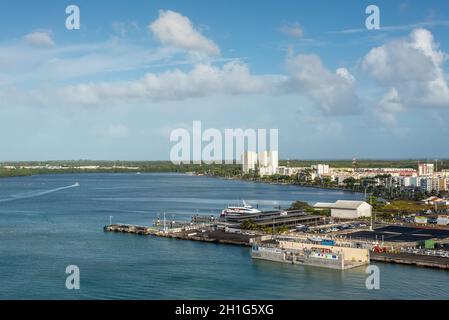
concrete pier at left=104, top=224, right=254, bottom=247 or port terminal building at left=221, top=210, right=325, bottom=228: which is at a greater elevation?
port terminal building at left=221, top=210, right=325, bottom=228

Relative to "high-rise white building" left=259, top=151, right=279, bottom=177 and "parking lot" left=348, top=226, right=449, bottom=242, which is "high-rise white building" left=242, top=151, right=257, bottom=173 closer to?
"high-rise white building" left=259, top=151, right=279, bottom=177

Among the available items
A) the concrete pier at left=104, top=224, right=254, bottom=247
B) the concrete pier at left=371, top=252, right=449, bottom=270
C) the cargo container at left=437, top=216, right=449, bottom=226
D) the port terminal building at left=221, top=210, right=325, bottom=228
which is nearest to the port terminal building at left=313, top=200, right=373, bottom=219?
the port terminal building at left=221, top=210, right=325, bottom=228

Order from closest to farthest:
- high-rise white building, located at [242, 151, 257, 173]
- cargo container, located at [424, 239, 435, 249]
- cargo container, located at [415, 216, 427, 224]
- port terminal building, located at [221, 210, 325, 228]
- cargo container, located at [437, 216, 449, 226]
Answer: cargo container, located at [424, 239, 435, 249] < port terminal building, located at [221, 210, 325, 228] < cargo container, located at [437, 216, 449, 226] < cargo container, located at [415, 216, 427, 224] < high-rise white building, located at [242, 151, 257, 173]

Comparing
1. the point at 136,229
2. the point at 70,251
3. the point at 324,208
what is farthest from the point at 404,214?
the point at 70,251

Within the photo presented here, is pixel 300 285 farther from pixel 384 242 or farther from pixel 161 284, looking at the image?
pixel 384 242

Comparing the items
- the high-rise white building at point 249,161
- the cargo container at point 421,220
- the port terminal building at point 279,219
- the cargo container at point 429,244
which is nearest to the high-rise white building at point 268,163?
the high-rise white building at point 249,161

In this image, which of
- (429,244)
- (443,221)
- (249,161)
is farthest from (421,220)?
(249,161)

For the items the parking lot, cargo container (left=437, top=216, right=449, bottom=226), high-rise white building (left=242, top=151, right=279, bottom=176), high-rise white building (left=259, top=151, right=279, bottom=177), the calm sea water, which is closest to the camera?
the calm sea water

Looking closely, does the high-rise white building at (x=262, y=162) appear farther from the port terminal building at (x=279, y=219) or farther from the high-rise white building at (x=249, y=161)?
the port terminal building at (x=279, y=219)

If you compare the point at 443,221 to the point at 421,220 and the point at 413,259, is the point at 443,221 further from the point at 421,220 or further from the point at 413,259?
the point at 413,259
